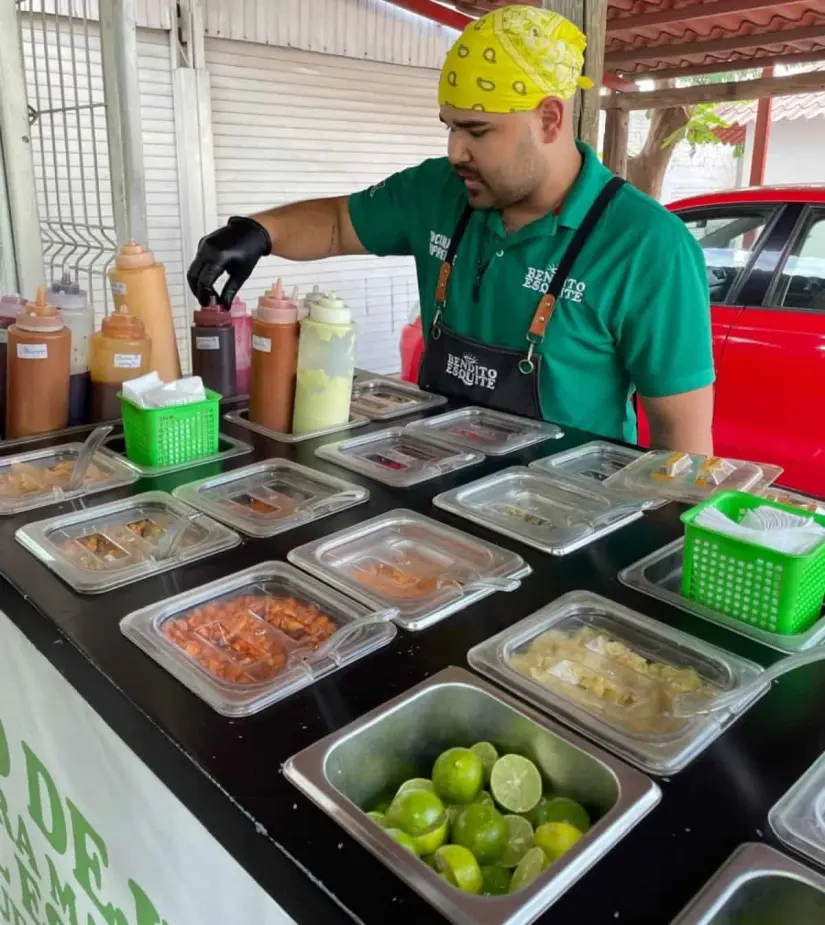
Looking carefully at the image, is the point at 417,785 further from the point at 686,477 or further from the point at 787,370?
the point at 787,370

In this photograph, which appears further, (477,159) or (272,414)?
(477,159)

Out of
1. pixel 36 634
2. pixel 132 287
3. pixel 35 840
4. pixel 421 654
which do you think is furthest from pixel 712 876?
pixel 132 287

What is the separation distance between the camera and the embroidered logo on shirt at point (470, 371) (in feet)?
6.24

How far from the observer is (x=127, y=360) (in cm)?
158

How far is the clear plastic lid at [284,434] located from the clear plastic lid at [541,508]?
38cm

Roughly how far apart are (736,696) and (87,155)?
3.97m

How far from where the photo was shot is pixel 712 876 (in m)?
0.62

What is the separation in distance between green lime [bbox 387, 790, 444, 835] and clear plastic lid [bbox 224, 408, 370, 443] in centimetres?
91

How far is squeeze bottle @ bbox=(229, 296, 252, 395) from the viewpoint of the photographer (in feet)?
6.03

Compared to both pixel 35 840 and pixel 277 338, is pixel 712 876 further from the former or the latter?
pixel 277 338

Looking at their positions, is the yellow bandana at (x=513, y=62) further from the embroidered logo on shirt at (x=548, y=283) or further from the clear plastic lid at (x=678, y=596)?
the clear plastic lid at (x=678, y=596)

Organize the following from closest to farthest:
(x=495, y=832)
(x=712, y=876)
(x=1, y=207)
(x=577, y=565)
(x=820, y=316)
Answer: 1. (x=712, y=876)
2. (x=495, y=832)
3. (x=577, y=565)
4. (x=1, y=207)
5. (x=820, y=316)

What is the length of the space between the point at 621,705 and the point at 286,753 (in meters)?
0.36

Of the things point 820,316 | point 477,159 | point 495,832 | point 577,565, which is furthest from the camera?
point 820,316
